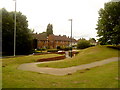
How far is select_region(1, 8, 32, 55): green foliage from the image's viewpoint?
3416cm

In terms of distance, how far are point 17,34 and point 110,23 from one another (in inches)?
927

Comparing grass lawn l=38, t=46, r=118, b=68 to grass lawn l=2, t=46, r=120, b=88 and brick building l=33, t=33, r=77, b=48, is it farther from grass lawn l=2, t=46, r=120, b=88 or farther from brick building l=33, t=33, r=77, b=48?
brick building l=33, t=33, r=77, b=48

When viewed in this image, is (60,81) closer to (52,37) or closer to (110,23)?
(110,23)

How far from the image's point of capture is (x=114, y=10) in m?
25.4

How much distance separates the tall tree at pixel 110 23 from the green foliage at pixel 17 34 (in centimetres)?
2065

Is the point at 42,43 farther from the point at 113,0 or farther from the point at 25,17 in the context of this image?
the point at 113,0

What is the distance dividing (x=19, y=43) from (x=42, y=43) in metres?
31.4

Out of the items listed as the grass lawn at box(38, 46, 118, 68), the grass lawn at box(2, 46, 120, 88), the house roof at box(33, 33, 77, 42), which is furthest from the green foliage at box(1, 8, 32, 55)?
the grass lawn at box(2, 46, 120, 88)

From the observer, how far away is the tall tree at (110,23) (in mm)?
24922

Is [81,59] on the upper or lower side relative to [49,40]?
lower

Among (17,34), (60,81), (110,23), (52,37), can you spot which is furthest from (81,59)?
(52,37)

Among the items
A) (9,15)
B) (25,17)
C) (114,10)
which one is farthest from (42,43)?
(114,10)

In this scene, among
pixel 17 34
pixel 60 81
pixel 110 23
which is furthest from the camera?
pixel 17 34

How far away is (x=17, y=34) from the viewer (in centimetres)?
3566
